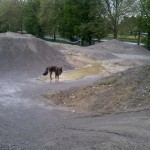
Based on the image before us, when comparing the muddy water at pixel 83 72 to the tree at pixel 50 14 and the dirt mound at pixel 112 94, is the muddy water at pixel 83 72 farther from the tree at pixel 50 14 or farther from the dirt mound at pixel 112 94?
the tree at pixel 50 14

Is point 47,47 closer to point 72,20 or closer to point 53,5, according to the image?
point 72,20

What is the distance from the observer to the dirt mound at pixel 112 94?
14.4 m

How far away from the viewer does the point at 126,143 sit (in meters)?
8.89

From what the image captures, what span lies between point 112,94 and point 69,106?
6.84ft

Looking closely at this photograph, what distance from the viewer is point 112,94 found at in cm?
1550

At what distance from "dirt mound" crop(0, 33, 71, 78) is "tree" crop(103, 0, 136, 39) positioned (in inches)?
864

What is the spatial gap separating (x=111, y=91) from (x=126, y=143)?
23.0 feet

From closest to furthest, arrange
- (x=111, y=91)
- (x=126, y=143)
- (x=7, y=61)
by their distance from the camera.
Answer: (x=126, y=143), (x=111, y=91), (x=7, y=61)

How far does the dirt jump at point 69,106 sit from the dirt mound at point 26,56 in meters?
0.08

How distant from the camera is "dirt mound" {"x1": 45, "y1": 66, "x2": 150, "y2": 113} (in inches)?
567

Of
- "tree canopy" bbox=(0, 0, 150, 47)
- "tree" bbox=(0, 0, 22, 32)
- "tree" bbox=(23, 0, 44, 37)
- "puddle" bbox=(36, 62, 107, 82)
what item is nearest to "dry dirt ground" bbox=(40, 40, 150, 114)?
"puddle" bbox=(36, 62, 107, 82)

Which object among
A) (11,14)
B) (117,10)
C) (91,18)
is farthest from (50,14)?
(117,10)

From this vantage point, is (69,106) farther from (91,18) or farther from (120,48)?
(91,18)

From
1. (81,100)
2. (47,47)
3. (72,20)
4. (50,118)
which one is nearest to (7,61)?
(47,47)
